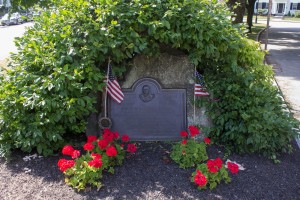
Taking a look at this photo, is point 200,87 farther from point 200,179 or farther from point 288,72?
point 288,72

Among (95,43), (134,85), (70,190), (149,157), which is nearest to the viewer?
(70,190)

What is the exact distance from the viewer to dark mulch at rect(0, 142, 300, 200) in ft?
10.8

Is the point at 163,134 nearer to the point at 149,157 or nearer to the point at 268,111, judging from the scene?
the point at 149,157

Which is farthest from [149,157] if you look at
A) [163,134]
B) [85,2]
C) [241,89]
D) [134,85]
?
[85,2]

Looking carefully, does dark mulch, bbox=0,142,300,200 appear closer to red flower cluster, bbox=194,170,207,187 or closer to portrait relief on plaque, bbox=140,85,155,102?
red flower cluster, bbox=194,170,207,187

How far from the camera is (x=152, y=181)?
11.6ft

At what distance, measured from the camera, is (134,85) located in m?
4.34

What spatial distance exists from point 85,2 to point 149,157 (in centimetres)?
200

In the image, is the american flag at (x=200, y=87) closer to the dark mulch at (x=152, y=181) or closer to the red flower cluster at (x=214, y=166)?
the dark mulch at (x=152, y=181)

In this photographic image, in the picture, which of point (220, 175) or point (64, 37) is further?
point (64, 37)

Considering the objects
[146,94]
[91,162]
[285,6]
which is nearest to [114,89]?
[146,94]

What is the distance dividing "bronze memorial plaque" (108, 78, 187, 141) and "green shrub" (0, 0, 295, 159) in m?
0.38

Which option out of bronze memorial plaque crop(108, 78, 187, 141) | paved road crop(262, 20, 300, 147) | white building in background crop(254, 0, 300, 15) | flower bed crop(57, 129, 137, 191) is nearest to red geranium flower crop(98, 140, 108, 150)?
flower bed crop(57, 129, 137, 191)

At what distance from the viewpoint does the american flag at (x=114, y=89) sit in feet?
13.9
